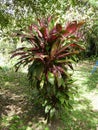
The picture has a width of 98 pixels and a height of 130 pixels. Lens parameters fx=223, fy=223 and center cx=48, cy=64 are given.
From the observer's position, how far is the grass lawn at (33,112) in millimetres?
4438

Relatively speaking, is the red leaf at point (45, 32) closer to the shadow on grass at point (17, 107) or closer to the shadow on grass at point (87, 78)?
the shadow on grass at point (17, 107)

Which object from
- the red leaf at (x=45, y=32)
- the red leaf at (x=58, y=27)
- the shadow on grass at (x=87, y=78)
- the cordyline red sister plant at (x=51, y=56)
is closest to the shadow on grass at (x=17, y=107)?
the cordyline red sister plant at (x=51, y=56)

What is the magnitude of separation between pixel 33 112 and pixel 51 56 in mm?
1418

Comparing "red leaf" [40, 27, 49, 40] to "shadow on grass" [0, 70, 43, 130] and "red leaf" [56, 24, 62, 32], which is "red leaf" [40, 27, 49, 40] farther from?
"shadow on grass" [0, 70, 43, 130]

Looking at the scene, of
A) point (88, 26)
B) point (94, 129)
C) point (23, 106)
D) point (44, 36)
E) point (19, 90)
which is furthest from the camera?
point (88, 26)

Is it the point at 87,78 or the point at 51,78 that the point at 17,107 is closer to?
the point at 51,78

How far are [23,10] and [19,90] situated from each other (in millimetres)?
2386

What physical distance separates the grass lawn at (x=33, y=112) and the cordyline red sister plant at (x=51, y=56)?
40 cm

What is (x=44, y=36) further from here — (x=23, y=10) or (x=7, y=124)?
(x=23, y=10)

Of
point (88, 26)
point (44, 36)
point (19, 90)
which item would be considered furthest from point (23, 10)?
point (88, 26)

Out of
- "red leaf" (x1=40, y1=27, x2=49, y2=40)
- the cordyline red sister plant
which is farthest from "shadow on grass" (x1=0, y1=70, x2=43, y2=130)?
"red leaf" (x1=40, y1=27, x2=49, y2=40)

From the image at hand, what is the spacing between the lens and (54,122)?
4.54 m

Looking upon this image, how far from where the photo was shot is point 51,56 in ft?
13.7

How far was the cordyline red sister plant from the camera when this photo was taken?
4.11 meters
